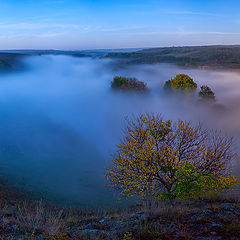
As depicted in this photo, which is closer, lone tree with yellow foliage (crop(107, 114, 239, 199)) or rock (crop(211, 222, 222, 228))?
rock (crop(211, 222, 222, 228))

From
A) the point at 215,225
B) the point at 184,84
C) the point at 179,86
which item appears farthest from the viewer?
the point at 179,86

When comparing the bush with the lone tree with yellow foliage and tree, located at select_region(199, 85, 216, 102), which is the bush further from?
the lone tree with yellow foliage

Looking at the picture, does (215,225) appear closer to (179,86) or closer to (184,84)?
(184,84)

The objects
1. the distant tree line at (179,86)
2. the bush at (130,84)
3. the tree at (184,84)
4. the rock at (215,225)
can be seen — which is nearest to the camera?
the rock at (215,225)

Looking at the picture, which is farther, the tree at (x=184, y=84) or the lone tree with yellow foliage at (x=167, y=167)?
the tree at (x=184, y=84)

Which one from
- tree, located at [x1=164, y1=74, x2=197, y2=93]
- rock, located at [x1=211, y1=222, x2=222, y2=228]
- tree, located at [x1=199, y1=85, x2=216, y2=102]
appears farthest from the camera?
tree, located at [x1=164, y1=74, x2=197, y2=93]

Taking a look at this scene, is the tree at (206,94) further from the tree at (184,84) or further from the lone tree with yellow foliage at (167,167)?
the lone tree with yellow foliage at (167,167)

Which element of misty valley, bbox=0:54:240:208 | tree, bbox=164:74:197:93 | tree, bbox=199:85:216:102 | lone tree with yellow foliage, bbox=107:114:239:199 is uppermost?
tree, bbox=164:74:197:93

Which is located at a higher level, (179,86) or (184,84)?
(184,84)

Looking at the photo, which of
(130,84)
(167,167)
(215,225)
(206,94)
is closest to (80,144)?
(130,84)

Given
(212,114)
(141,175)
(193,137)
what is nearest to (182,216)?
(141,175)

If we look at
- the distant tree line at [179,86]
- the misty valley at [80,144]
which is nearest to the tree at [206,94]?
the distant tree line at [179,86]

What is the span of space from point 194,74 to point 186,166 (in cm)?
18831

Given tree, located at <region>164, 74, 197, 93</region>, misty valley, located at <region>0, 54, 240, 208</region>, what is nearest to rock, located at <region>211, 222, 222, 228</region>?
misty valley, located at <region>0, 54, 240, 208</region>
